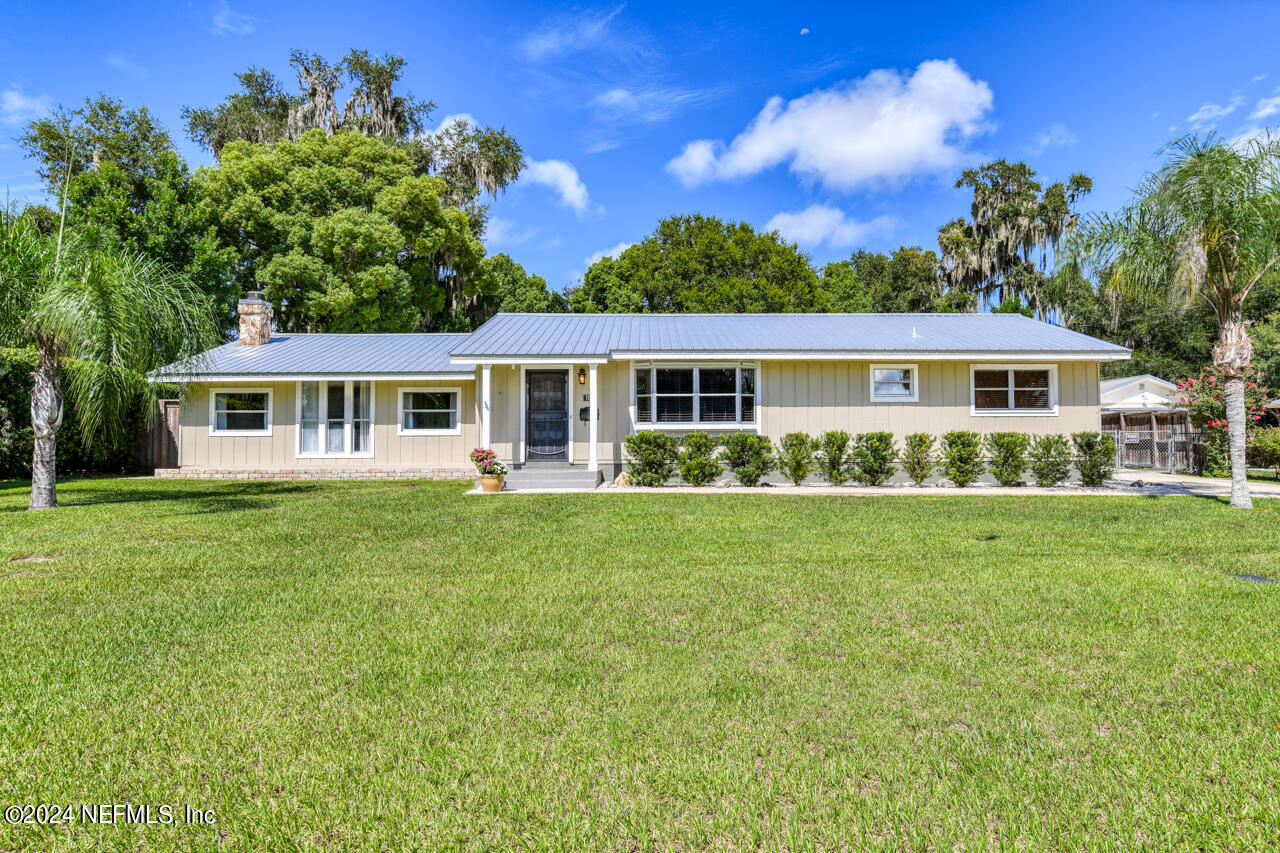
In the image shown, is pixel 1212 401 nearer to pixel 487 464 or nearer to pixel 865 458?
pixel 865 458

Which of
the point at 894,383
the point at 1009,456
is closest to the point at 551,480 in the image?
the point at 894,383

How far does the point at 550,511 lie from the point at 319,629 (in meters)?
5.49

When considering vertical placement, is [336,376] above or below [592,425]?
above

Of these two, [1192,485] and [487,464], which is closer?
[487,464]

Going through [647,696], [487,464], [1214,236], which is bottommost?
[647,696]

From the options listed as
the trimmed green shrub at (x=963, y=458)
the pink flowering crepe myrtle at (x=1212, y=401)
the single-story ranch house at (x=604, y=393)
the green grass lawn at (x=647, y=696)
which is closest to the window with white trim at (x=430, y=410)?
the single-story ranch house at (x=604, y=393)

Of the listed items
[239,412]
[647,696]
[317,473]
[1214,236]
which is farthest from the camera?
[239,412]

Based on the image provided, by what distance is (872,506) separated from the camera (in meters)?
10.1

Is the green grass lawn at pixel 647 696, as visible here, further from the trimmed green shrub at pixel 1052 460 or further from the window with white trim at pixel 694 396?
the window with white trim at pixel 694 396

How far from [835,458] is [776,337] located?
347 cm

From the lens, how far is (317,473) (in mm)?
15539

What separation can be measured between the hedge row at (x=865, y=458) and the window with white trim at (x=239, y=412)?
9381mm

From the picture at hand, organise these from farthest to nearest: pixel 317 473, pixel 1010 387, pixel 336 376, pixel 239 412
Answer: pixel 239 412 → pixel 317 473 → pixel 336 376 → pixel 1010 387

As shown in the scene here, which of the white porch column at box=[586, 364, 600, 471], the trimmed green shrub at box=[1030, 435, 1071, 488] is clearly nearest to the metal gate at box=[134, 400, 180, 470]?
the white porch column at box=[586, 364, 600, 471]
